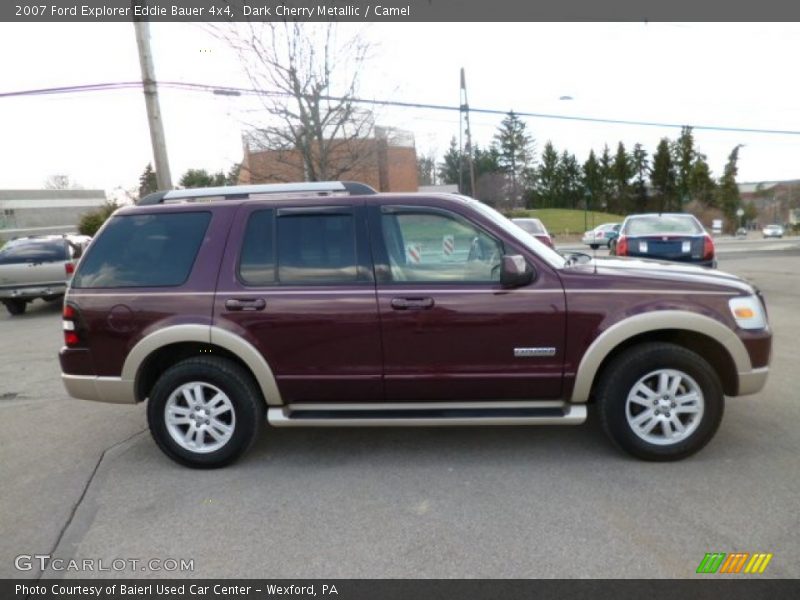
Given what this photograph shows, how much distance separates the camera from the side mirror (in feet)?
11.0

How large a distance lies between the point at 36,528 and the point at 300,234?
7.84ft

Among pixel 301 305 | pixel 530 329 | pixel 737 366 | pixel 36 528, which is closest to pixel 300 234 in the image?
pixel 301 305

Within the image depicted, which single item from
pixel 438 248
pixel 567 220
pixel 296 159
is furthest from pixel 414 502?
pixel 567 220

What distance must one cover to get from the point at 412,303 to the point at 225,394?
4.83 ft

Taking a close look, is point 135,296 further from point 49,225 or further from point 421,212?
point 49,225

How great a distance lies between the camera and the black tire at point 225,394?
3.67 m

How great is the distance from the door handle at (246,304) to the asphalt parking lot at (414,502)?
3.80 feet

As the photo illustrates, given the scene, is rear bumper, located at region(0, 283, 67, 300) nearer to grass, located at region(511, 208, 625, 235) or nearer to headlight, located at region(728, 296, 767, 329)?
headlight, located at region(728, 296, 767, 329)

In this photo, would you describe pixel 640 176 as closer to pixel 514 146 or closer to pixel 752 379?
pixel 514 146

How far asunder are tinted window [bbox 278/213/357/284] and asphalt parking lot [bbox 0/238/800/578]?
135 cm

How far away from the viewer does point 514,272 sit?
3.37m

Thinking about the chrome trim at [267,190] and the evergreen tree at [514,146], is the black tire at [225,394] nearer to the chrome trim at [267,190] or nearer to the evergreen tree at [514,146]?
the chrome trim at [267,190]

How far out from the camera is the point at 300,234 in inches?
145
